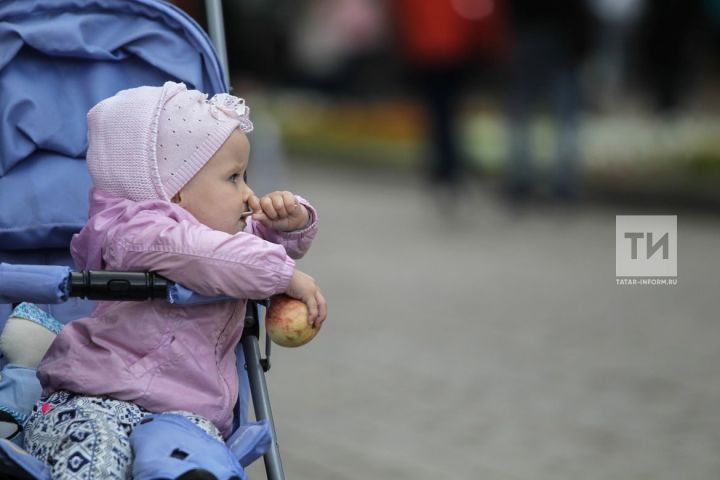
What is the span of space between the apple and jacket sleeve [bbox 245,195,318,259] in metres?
0.20

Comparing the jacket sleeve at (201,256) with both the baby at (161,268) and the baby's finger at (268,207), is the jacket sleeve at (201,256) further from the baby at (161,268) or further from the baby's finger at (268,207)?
the baby's finger at (268,207)

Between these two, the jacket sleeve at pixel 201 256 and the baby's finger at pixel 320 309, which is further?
the baby's finger at pixel 320 309

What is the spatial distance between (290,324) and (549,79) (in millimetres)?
7837

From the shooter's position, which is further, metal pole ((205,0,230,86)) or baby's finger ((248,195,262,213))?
metal pole ((205,0,230,86))

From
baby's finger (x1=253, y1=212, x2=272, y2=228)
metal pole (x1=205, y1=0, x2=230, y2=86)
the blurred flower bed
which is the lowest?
baby's finger (x1=253, y1=212, x2=272, y2=228)

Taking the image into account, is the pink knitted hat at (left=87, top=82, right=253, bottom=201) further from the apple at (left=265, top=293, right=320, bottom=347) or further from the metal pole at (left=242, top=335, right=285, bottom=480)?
the metal pole at (left=242, top=335, right=285, bottom=480)

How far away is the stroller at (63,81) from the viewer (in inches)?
141

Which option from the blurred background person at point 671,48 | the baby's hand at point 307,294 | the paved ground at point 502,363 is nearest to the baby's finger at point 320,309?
the baby's hand at point 307,294

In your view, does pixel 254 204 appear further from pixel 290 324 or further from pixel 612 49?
pixel 612 49

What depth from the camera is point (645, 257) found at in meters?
7.75

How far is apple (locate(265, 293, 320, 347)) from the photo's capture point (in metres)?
3.01

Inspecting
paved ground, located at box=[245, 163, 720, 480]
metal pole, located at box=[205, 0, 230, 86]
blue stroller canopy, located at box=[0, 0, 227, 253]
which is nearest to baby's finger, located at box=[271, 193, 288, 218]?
blue stroller canopy, located at box=[0, 0, 227, 253]

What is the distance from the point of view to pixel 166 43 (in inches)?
149

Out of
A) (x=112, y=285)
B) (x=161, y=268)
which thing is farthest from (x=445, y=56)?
(x=112, y=285)
